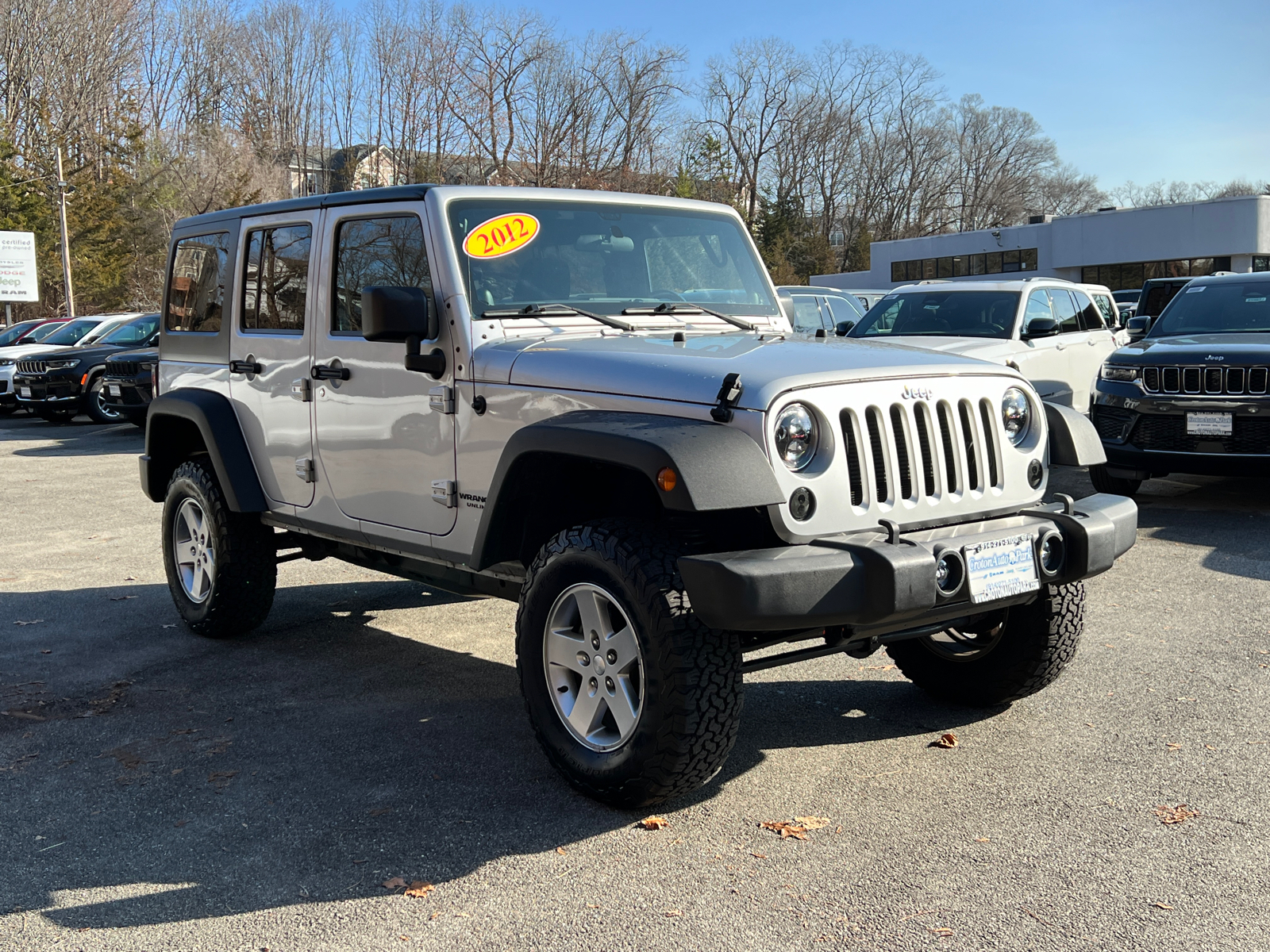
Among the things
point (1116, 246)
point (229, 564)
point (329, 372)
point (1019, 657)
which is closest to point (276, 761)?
point (329, 372)

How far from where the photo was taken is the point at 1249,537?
27.4ft

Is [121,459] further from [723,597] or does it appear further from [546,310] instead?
[723,597]

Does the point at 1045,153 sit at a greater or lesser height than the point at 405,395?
greater

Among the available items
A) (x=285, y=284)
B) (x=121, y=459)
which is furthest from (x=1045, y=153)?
(x=285, y=284)

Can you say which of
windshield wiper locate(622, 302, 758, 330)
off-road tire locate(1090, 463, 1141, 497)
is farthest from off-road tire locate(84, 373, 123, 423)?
windshield wiper locate(622, 302, 758, 330)

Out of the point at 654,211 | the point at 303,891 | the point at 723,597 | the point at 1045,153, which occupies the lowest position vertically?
the point at 303,891

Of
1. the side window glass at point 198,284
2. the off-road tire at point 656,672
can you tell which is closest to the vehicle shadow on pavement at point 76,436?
the side window glass at point 198,284

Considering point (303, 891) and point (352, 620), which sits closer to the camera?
point (303, 891)

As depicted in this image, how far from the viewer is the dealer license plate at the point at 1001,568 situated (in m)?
3.67

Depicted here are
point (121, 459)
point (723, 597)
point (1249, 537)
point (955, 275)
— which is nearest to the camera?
point (723, 597)

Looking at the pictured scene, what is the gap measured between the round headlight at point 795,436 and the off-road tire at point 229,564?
3168 millimetres

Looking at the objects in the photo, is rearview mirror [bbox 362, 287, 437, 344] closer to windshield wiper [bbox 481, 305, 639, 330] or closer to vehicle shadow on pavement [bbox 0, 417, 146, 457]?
windshield wiper [bbox 481, 305, 639, 330]

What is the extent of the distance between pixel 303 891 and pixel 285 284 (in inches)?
120

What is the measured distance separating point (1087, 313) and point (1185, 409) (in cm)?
391
